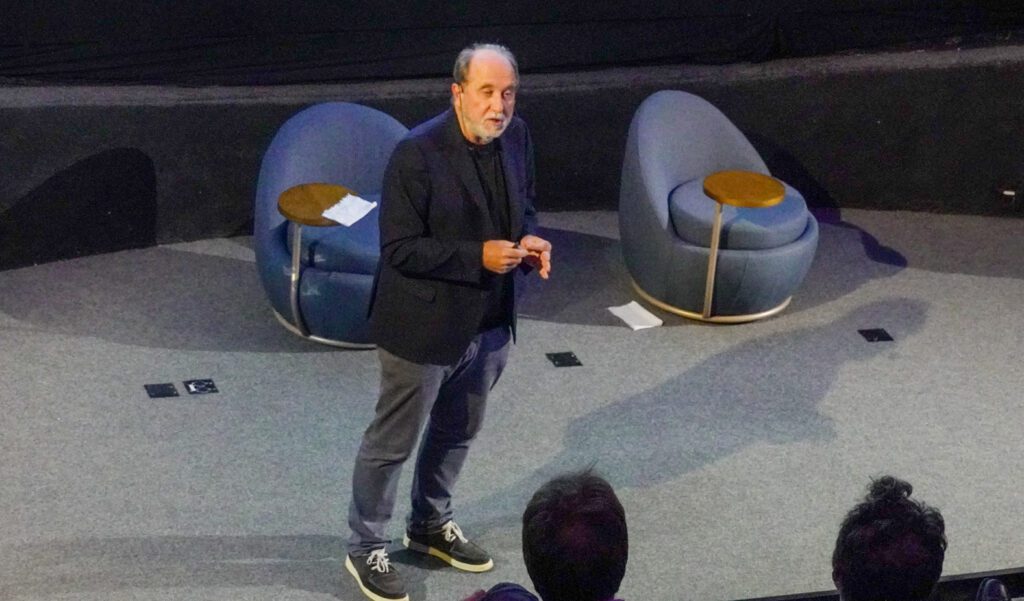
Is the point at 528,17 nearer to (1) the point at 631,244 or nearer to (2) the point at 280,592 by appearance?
(1) the point at 631,244

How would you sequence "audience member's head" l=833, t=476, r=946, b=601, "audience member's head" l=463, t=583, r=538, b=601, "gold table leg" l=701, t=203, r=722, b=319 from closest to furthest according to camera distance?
"audience member's head" l=463, t=583, r=538, b=601 → "audience member's head" l=833, t=476, r=946, b=601 → "gold table leg" l=701, t=203, r=722, b=319

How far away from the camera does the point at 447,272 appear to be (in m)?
3.58

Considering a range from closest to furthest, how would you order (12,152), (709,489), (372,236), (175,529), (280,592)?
(280,592) < (175,529) < (709,489) < (372,236) < (12,152)

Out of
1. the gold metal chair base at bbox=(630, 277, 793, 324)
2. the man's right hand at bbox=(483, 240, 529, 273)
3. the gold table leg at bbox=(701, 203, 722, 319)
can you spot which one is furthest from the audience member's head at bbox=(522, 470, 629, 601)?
the gold metal chair base at bbox=(630, 277, 793, 324)

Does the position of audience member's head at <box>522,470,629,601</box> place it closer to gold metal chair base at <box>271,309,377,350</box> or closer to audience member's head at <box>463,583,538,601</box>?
audience member's head at <box>463,583,538,601</box>

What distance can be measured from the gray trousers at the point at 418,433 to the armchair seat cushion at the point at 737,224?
6.77ft

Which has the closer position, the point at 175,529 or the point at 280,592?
the point at 280,592

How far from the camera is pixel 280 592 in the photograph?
13.1 ft

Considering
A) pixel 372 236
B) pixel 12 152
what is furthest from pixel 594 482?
pixel 12 152

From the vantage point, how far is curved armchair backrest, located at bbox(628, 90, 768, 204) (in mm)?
6004

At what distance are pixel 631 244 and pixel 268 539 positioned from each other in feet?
7.88

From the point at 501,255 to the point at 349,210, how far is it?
5.98ft

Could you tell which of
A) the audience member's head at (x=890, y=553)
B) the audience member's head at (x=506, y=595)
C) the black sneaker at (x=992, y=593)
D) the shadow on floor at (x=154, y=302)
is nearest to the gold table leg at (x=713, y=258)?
the shadow on floor at (x=154, y=302)

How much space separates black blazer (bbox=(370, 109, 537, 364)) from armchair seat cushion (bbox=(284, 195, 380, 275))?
5.26ft
